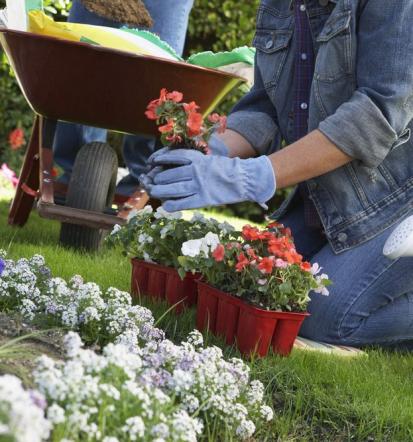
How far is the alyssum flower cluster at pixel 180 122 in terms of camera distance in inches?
81.0

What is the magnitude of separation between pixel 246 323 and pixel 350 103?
2.12ft

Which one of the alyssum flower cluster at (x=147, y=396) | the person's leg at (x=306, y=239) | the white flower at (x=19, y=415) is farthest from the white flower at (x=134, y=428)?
the person's leg at (x=306, y=239)

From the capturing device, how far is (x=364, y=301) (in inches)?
95.4

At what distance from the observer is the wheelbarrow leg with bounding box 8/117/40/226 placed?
133 inches

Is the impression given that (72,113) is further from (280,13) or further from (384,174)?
(384,174)

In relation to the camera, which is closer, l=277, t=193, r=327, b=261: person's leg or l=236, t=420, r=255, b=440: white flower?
l=236, t=420, r=255, b=440: white flower

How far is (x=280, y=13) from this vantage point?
2.71 m

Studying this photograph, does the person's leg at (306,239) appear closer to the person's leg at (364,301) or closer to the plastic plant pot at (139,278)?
the person's leg at (364,301)

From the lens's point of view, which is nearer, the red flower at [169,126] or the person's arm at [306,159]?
the red flower at [169,126]

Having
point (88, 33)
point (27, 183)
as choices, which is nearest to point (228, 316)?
point (88, 33)

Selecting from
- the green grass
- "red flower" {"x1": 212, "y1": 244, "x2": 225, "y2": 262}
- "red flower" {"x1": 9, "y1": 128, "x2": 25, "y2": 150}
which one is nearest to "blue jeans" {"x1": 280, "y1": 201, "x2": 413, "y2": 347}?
the green grass

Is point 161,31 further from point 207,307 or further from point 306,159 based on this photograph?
point 207,307

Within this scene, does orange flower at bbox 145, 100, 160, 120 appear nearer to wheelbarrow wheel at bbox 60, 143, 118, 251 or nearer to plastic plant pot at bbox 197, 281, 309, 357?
plastic plant pot at bbox 197, 281, 309, 357

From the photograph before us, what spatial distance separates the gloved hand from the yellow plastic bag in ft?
2.70
